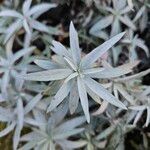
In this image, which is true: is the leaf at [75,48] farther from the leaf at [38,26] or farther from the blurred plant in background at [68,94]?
the leaf at [38,26]

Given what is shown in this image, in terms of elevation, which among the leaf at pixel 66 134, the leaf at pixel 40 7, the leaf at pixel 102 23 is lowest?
the leaf at pixel 66 134

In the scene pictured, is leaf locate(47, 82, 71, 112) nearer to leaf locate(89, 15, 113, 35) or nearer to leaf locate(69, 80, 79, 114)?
leaf locate(69, 80, 79, 114)

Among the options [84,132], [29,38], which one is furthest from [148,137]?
[29,38]

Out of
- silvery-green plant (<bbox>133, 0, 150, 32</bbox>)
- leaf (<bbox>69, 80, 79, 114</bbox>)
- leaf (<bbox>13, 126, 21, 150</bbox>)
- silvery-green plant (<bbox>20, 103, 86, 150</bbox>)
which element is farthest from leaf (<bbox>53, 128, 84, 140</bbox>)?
silvery-green plant (<bbox>133, 0, 150, 32</bbox>)

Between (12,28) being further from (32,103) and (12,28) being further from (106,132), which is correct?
(106,132)

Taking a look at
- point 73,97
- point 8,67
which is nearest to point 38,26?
point 8,67

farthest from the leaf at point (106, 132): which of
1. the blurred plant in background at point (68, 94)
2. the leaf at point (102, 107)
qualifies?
the leaf at point (102, 107)
